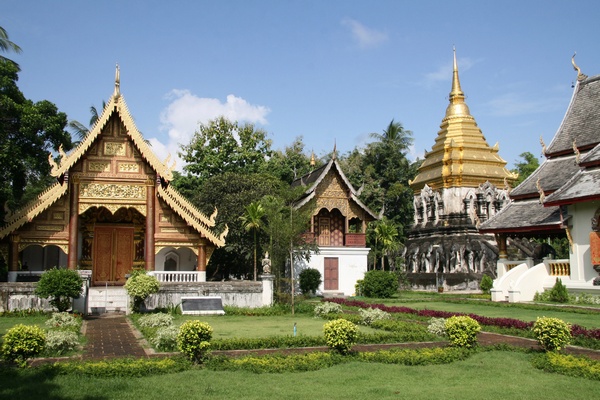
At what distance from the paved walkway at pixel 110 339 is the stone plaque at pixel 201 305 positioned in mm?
2065

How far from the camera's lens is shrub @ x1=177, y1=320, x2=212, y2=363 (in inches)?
378

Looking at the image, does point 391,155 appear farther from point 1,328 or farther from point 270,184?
point 1,328

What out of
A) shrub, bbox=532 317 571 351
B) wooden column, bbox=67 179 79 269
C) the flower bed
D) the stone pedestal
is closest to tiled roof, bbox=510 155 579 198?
the flower bed

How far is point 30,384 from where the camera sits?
823 cm

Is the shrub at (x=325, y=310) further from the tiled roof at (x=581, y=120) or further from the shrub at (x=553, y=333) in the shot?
the tiled roof at (x=581, y=120)

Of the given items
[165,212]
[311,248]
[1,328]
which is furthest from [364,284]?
[1,328]

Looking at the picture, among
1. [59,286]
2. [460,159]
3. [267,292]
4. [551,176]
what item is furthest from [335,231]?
[59,286]

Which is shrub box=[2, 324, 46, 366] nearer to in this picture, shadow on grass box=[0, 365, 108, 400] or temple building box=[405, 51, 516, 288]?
shadow on grass box=[0, 365, 108, 400]

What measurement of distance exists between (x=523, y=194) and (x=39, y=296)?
62.6 ft

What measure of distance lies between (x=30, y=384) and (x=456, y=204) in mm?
33196

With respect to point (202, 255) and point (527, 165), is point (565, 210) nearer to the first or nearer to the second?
point (202, 255)

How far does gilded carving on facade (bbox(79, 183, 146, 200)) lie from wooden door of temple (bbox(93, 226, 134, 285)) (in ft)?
10.00

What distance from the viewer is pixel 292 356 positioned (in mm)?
10188

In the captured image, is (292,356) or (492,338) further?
(492,338)
